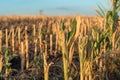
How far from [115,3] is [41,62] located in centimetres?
147

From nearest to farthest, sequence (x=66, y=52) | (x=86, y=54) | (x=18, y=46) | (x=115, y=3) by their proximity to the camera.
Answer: (x=66, y=52), (x=86, y=54), (x=115, y=3), (x=18, y=46)

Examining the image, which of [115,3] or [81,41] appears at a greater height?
[115,3]

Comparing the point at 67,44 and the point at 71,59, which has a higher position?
the point at 67,44

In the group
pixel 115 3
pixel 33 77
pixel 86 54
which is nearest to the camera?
pixel 86 54

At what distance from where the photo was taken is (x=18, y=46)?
5.70 meters

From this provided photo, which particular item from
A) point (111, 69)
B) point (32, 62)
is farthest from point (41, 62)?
point (111, 69)

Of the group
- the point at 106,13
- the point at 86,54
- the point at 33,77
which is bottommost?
the point at 33,77

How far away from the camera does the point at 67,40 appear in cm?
382

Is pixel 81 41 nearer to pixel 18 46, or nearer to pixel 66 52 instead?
pixel 66 52

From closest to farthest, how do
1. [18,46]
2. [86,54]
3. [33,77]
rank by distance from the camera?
[86,54]
[33,77]
[18,46]

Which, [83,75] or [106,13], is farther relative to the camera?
[106,13]

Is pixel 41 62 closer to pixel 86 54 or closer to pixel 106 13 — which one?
pixel 86 54

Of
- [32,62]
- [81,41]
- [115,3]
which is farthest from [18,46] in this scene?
[81,41]

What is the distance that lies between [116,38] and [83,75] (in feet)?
5.78
